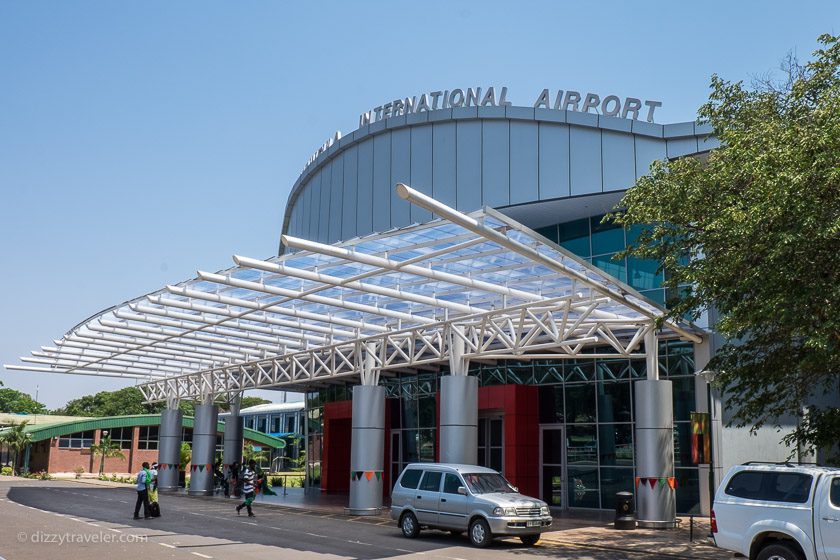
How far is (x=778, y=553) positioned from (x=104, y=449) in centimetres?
5947

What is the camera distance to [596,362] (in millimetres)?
29750

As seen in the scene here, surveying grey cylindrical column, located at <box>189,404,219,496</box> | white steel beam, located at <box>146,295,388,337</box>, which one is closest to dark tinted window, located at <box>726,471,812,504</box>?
white steel beam, located at <box>146,295,388,337</box>

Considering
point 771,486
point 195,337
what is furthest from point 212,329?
point 771,486

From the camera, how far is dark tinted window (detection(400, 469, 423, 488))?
66.9 feet

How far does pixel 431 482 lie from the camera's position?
1997cm

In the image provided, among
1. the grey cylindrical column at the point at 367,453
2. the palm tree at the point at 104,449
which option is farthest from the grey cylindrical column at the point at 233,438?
the palm tree at the point at 104,449

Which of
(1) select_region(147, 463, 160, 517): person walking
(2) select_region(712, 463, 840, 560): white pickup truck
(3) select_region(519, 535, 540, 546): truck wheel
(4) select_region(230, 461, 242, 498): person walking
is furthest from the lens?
(4) select_region(230, 461, 242, 498): person walking

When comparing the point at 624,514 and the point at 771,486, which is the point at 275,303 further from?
the point at 771,486

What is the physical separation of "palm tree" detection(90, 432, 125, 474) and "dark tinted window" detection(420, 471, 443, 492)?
50.1m

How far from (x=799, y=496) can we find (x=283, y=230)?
48042 mm

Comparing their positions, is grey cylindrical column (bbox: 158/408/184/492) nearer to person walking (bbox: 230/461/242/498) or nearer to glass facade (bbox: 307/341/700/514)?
person walking (bbox: 230/461/242/498)

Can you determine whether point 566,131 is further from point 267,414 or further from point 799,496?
point 267,414

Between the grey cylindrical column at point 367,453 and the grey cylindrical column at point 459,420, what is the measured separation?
3455mm

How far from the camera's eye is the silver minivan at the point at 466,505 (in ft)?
59.6
